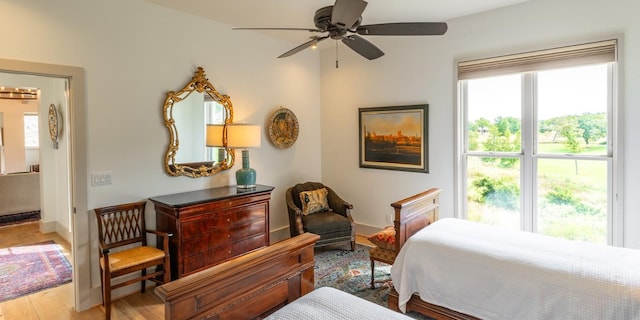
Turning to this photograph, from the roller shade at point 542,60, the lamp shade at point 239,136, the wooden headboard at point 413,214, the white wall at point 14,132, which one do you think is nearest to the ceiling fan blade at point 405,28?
the wooden headboard at point 413,214

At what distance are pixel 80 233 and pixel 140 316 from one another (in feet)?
3.02

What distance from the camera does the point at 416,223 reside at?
10.3 ft

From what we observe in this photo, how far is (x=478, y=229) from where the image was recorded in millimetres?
2848

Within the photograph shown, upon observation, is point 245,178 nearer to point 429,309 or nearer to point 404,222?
point 404,222

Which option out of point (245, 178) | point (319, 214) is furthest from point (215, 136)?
point (319, 214)

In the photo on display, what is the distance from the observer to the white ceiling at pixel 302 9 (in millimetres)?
3426

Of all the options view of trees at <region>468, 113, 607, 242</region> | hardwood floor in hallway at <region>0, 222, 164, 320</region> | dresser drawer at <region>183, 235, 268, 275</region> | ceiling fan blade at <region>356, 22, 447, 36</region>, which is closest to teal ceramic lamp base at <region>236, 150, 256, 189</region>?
dresser drawer at <region>183, 235, 268, 275</region>

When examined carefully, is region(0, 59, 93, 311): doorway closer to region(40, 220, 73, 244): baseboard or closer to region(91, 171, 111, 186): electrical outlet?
region(91, 171, 111, 186): electrical outlet

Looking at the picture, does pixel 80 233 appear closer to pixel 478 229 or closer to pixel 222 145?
pixel 222 145

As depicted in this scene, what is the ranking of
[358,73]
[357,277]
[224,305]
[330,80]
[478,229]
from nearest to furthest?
[224,305] < [478,229] < [357,277] < [358,73] < [330,80]

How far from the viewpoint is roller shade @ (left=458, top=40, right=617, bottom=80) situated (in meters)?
3.14

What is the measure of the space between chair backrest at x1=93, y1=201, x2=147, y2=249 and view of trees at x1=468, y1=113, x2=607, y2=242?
3.73 metres

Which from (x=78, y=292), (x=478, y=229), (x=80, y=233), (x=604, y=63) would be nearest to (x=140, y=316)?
(x=78, y=292)

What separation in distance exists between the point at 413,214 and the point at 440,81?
6.41 feet
